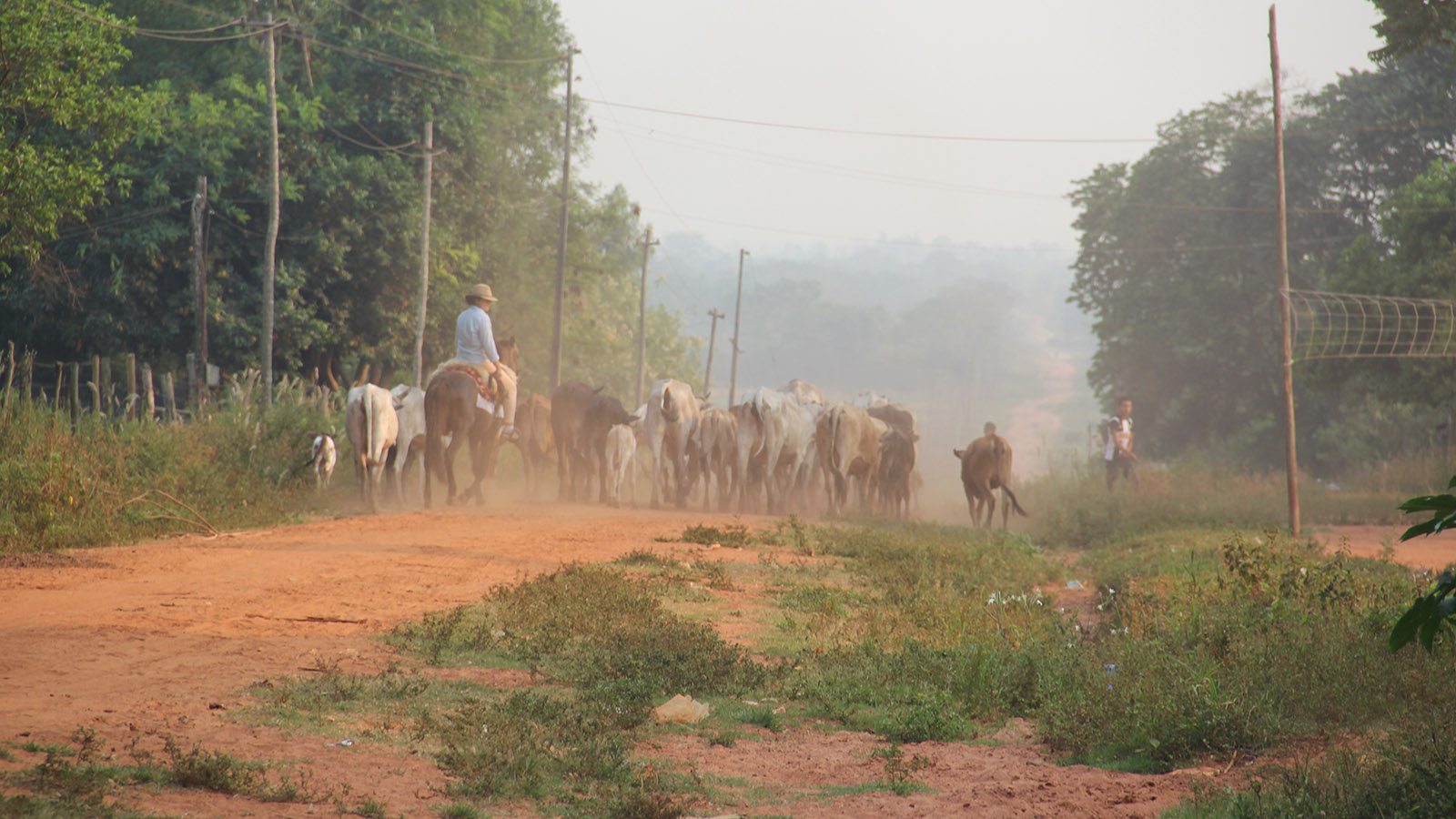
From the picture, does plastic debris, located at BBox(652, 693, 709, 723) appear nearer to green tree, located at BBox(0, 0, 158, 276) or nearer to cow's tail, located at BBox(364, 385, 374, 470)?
cow's tail, located at BBox(364, 385, 374, 470)

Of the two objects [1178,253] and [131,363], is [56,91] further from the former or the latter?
[1178,253]

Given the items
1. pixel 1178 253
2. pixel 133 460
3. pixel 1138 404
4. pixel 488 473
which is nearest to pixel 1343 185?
pixel 1178 253

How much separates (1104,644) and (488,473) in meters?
13.2

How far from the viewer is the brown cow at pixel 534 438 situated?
2356 centimetres

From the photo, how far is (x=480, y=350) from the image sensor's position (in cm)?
1800

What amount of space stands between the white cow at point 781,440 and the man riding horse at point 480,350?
5396 mm

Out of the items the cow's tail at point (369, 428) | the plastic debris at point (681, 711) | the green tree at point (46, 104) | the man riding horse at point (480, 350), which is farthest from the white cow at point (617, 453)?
the plastic debris at point (681, 711)

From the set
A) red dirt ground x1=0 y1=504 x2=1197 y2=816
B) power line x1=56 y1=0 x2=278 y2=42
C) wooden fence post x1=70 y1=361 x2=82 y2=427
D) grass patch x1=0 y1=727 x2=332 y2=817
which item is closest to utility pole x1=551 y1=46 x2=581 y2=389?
power line x1=56 y1=0 x2=278 y2=42

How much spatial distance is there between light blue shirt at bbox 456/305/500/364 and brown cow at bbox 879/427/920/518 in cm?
912

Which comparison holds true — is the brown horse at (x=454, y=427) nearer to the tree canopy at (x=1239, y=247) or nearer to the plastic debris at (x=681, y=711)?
the plastic debris at (x=681, y=711)

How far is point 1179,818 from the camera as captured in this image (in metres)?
4.88

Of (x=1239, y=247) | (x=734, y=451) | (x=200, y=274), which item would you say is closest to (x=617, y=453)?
(x=734, y=451)

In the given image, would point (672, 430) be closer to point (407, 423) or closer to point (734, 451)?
point (734, 451)

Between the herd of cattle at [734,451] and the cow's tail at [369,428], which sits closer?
the cow's tail at [369,428]
